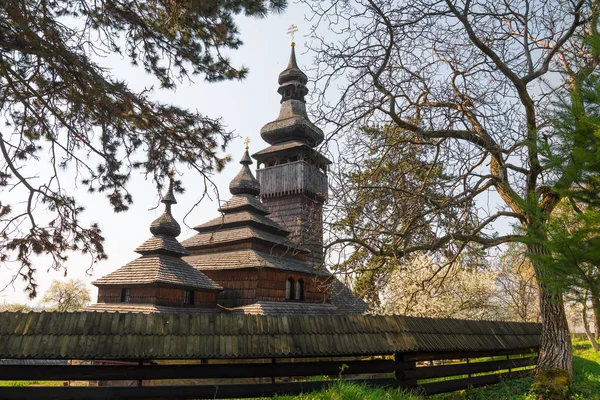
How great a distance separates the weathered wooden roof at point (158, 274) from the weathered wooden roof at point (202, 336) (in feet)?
37.5

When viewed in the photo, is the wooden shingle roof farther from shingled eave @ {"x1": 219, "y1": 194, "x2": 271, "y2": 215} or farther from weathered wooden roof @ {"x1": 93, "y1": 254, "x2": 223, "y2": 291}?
shingled eave @ {"x1": 219, "y1": 194, "x2": 271, "y2": 215}

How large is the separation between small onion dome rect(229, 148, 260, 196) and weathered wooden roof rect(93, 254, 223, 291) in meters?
6.65

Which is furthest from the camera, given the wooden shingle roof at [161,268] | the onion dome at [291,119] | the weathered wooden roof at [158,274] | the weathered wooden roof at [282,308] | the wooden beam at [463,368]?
the onion dome at [291,119]

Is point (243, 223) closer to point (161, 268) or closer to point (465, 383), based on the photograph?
point (161, 268)

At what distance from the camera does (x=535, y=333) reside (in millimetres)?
9977

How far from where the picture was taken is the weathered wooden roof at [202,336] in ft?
16.4

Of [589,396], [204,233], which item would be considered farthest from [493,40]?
[204,233]

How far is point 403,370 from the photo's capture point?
6562 millimetres

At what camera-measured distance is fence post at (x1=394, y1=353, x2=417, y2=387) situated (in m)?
6.52

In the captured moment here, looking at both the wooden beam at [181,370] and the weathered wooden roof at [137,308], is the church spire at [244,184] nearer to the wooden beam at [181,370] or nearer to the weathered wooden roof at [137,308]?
the weathered wooden roof at [137,308]

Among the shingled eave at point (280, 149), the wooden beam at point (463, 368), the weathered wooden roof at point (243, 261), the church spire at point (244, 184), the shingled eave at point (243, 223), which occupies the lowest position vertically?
the wooden beam at point (463, 368)

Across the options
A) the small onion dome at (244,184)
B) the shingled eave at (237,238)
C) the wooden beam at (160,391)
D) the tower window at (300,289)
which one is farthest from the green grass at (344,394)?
the small onion dome at (244,184)

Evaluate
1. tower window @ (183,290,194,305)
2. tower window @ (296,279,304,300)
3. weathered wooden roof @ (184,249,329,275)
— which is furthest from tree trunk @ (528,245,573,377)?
tower window @ (296,279,304,300)

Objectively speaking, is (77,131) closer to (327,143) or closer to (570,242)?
(327,143)
